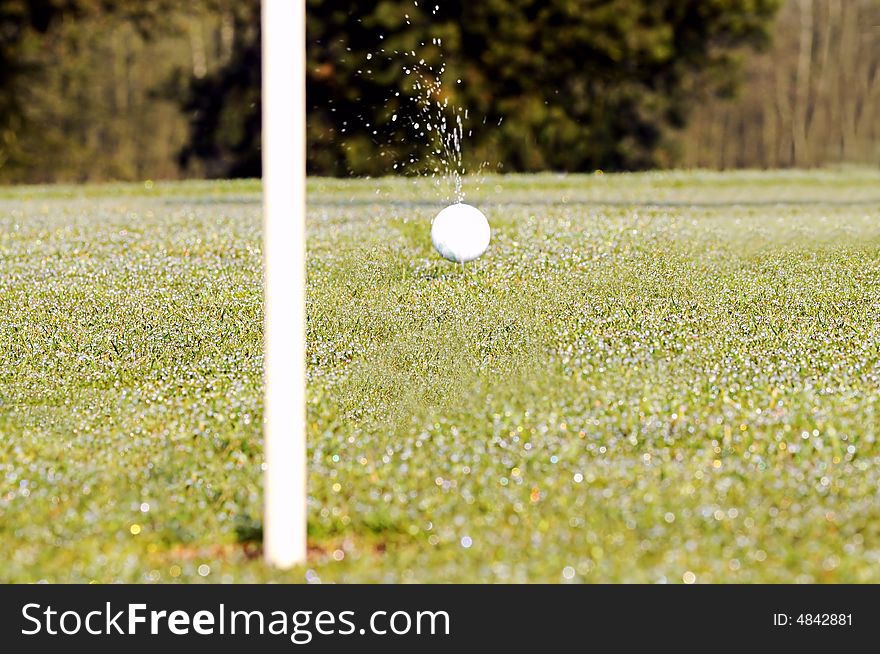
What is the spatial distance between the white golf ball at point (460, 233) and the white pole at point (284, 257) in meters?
5.85

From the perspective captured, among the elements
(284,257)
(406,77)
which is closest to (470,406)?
(284,257)

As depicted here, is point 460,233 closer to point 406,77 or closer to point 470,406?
point 470,406

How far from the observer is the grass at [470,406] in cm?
516

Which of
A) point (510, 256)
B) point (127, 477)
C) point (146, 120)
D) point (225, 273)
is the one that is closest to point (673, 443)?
point (127, 477)

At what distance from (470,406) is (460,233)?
12.7 ft

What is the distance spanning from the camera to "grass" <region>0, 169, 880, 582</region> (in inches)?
203

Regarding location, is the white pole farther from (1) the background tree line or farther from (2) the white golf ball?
(1) the background tree line

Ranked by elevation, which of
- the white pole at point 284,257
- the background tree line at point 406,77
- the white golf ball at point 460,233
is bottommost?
the white pole at point 284,257

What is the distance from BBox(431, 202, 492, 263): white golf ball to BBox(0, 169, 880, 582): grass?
228mm

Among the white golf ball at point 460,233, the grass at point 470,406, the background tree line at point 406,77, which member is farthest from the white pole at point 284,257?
the background tree line at point 406,77

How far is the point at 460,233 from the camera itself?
35.0ft

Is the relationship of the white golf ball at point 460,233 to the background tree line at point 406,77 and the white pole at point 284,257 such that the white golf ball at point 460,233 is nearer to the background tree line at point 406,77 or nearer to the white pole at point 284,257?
the white pole at point 284,257

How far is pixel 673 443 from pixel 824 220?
29.2ft

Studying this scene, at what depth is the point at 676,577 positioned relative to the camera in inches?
185
